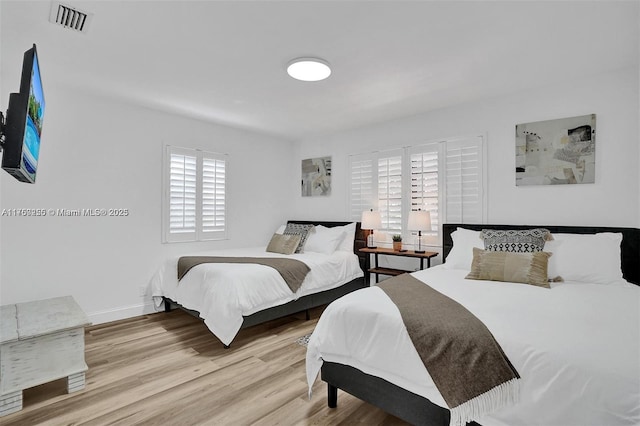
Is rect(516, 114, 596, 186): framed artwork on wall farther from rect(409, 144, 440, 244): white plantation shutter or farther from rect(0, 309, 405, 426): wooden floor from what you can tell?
rect(0, 309, 405, 426): wooden floor

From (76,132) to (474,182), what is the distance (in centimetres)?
431

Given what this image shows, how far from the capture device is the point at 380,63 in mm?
2727

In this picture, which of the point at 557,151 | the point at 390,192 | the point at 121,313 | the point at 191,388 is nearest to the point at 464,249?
the point at 557,151

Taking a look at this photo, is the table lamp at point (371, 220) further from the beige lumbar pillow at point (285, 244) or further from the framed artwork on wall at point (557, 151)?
the framed artwork on wall at point (557, 151)

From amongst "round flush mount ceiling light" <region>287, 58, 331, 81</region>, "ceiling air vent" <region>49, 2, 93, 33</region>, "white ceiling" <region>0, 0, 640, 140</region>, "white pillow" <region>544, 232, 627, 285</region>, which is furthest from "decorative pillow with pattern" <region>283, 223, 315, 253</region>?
"ceiling air vent" <region>49, 2, 93, 33</region>

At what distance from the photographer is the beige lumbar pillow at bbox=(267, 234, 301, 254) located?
431 cm

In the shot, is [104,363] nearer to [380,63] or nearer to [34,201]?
[34,201]

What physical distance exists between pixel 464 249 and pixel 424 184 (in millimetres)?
1120

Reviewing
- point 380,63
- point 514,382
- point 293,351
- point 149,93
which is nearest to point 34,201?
point 149,93

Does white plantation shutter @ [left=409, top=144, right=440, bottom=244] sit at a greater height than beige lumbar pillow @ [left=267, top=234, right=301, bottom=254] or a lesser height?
greater

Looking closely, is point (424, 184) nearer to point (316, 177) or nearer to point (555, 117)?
point (555, 117)

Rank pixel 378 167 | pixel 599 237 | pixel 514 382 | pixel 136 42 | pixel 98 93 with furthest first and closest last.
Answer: pixel 378 167
pixel 98 93
pixel 599 237
pixel 136 42
pixel 514 382

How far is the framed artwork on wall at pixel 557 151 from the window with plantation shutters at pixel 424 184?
411 millimetres

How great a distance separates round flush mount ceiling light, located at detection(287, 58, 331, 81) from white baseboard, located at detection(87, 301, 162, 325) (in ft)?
10.4
